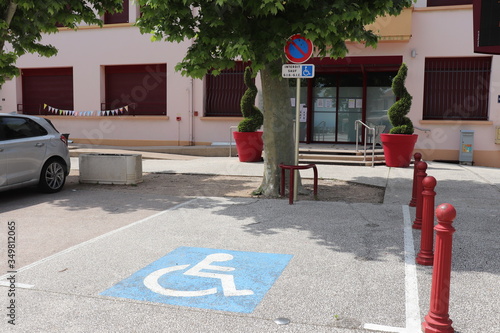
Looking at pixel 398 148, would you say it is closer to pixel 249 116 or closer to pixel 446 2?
pixel 249 116

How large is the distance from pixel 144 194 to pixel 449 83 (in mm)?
10856

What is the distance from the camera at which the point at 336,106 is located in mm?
16609

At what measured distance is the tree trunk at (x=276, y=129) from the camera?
886 centimetres

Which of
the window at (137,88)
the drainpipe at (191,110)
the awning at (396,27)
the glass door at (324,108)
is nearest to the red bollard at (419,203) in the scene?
the awning at (396,27)

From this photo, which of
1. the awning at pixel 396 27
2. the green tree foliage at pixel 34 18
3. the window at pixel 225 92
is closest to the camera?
the green tree foliage at pixel 34 18

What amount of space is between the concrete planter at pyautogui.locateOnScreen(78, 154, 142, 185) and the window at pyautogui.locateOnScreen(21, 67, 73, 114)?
33.4 feet

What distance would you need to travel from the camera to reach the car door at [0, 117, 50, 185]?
812cm

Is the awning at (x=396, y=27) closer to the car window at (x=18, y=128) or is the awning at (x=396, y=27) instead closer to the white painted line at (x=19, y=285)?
the car window at (x=18, y=128)

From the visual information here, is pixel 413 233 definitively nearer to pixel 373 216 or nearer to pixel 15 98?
pixel 373 216

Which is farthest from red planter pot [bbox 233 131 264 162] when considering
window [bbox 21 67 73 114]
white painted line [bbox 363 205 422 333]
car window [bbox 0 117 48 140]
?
window [bbox 21 67 73 114]

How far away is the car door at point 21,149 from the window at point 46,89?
1122 cm

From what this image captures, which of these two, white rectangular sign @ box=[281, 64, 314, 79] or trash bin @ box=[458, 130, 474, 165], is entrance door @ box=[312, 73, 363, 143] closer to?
trash bin @ box=[458, 130, 474, 165]

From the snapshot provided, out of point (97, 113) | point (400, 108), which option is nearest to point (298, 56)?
point (400, 108)

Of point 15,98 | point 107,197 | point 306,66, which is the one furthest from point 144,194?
point 15,98
